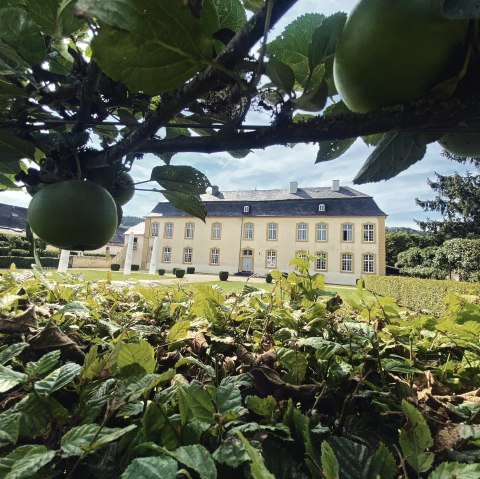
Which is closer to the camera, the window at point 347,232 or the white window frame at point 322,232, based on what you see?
the window at point 347,232

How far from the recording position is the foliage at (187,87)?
0.38 m

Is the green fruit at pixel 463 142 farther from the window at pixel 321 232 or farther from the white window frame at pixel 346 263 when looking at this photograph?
the window at pixel 321 232

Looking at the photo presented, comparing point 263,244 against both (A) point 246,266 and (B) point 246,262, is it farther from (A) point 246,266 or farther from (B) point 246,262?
(A) point 246,266

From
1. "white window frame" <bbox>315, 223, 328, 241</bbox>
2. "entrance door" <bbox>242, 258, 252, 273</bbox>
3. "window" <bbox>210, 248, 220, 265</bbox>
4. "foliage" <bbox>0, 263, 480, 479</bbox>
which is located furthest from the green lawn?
"window" <bbox>210, 248, 220, 265</bbox>

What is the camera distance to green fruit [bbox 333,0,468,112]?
1.32ft

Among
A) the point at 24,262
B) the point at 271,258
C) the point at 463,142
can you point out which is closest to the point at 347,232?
the point at 271,258

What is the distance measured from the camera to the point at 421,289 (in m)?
12.9

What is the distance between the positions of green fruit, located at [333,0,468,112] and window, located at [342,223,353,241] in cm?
3127

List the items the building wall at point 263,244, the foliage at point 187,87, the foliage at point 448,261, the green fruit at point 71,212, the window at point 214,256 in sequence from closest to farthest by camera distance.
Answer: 1. the foliage at point 187,87
2. the green fruit at point 71,212
3. the foliage at point 448,261
4. the building wall at point 263,244
5. the window at point 214,256

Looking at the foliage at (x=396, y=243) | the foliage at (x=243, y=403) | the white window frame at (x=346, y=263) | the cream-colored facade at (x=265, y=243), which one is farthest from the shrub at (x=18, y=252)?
the foliage at (x=396, y=243)

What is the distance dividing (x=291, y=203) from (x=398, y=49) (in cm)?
3359

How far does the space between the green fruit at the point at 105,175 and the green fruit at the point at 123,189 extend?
0.11ft

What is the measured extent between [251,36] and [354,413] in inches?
31.8

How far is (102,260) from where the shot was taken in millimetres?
30250
